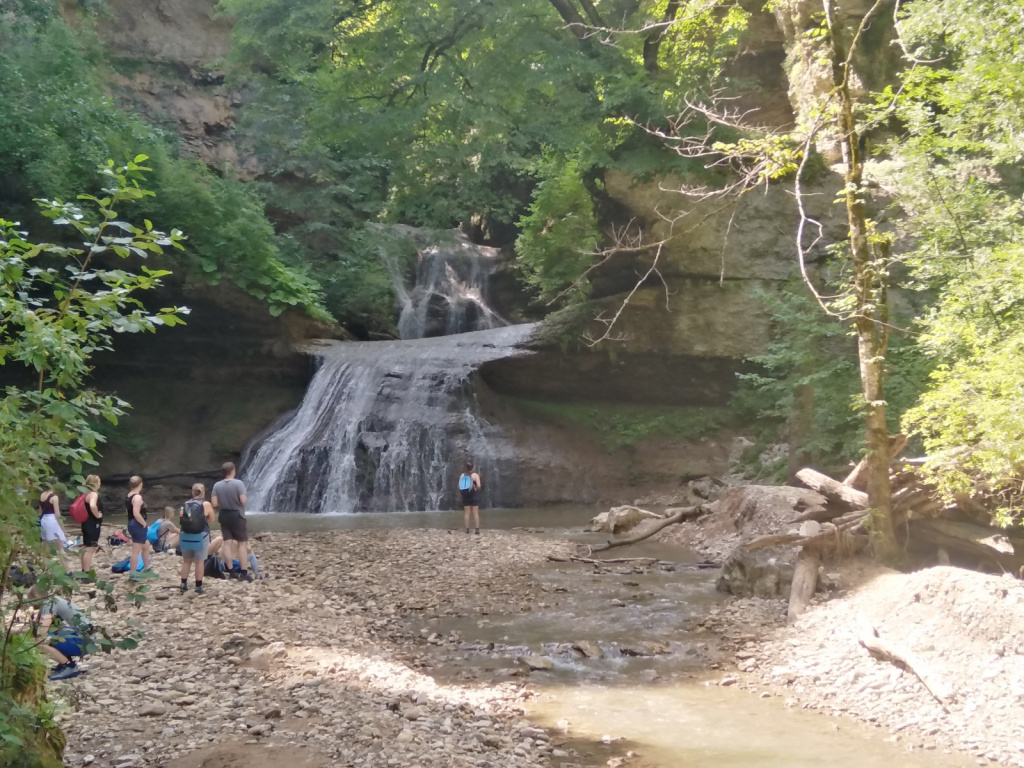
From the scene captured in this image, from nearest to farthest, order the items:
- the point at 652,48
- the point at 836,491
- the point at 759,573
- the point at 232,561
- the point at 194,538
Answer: the point at 194,538
the point at 759,573
the point at 232,561
the point at 836,491
the point at 652,48

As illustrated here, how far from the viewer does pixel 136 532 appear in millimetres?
9438

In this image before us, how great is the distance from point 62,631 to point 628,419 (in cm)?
1977

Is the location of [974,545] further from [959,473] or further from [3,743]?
[3,743]

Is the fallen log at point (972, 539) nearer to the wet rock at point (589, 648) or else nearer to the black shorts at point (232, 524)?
the wet rock at point (589, 648)

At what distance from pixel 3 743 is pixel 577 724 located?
4.02 m

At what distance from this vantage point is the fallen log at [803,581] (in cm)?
873

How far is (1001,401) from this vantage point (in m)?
7.03

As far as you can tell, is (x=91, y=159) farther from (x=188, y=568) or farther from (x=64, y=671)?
(x=64, y=671)

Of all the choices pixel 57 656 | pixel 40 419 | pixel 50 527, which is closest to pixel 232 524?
pixel 50 527

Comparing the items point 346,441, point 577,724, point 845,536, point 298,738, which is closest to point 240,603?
point 298,738

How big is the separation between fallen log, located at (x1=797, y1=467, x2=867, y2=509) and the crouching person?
8.96m

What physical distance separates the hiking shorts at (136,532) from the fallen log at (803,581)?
7725mm

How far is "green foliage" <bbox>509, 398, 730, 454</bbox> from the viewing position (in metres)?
22.3

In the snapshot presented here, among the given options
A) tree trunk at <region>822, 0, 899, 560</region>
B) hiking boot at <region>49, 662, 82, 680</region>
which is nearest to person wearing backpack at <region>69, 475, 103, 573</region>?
hiking boot at <region>49, 662, 82, 680</region>
